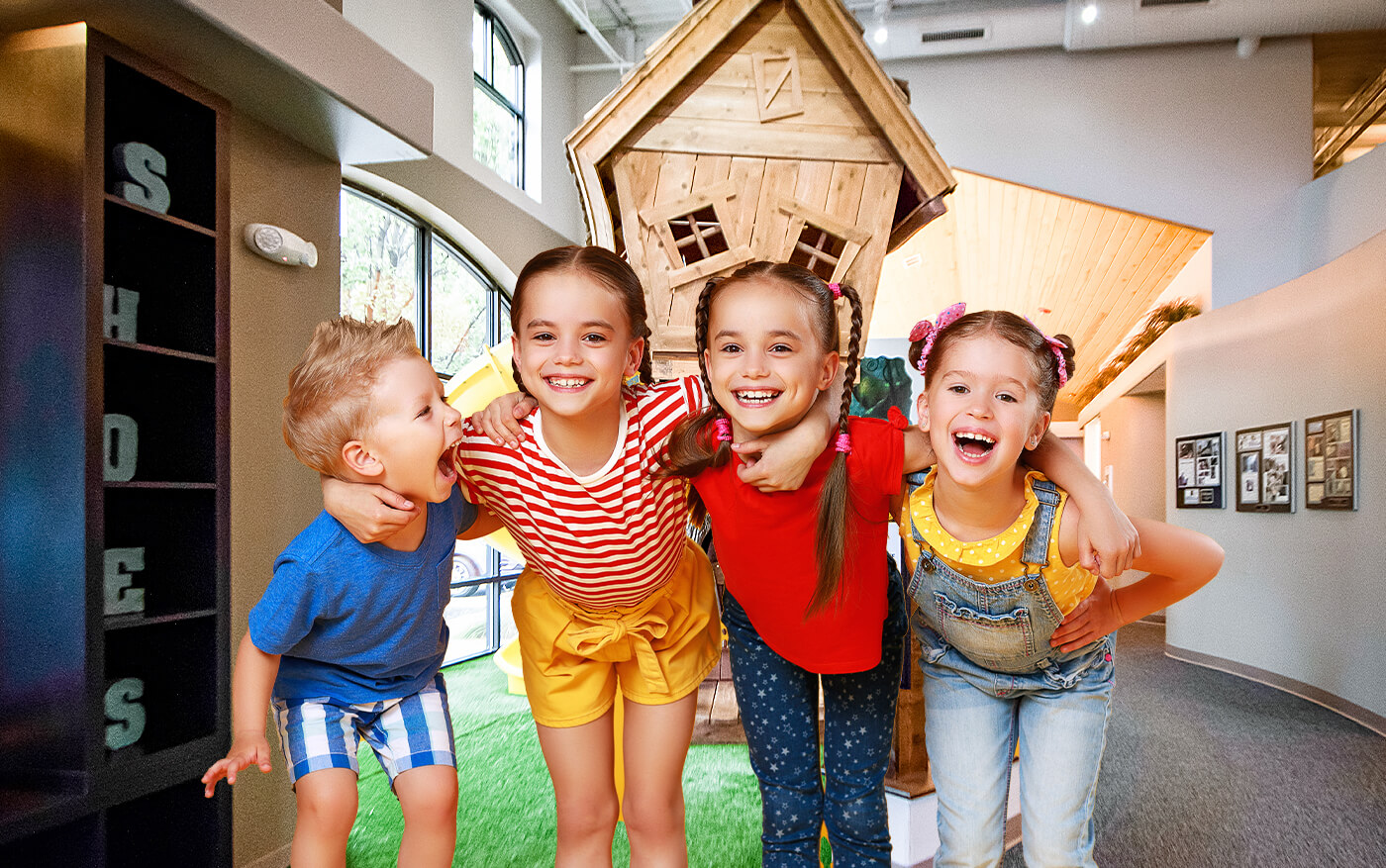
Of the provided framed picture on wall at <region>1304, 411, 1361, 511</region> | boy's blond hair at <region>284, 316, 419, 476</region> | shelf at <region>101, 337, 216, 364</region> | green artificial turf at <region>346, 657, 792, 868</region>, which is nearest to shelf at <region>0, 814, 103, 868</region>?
green artificial turf at <region>346, 657, 792, 868</region>

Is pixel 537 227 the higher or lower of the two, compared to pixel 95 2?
higher

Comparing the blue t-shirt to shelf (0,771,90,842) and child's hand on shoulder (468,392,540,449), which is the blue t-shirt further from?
shelf (0,771,90,842)

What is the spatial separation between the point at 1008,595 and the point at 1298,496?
18.8 ft

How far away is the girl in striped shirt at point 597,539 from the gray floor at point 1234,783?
4.89 ft

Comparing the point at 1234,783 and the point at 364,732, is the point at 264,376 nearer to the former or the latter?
the point at 364,732

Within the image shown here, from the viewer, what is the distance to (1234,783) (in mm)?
3881

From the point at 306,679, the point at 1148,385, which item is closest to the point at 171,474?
the point at 306,679

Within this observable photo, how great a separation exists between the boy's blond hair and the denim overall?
1161 mm

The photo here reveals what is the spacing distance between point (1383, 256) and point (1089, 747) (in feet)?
16.2

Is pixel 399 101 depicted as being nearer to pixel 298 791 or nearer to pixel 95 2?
pixel 95 2

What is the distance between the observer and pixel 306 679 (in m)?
1.70

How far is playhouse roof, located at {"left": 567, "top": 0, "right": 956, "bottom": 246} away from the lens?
2619 mm

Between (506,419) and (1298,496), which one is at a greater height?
(506,419)

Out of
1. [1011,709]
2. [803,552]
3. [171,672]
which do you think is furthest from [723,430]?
[171,672]
